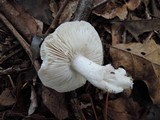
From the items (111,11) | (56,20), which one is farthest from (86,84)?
(111,11)

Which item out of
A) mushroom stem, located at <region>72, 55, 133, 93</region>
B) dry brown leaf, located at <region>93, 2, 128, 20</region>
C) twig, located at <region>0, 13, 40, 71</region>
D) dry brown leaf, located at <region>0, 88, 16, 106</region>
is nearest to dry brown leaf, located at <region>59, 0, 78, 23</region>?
dry brown leaf, located at <region>93, 2, 128, 20</region>

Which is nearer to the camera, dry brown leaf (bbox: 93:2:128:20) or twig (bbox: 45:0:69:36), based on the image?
twig (bbox: 45:0:69:36)

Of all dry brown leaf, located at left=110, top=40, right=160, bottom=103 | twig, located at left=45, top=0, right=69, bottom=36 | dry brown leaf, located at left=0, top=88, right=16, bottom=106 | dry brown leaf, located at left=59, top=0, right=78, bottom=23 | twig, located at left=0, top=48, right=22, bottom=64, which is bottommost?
dry brown leaf, located at left=110, top=40, right=160, bottom=103

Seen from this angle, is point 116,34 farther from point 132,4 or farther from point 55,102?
point 55,102

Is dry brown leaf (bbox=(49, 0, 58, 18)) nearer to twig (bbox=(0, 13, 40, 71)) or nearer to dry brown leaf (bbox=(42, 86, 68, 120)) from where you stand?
twig (bbox=(0, 13, 40, 71))

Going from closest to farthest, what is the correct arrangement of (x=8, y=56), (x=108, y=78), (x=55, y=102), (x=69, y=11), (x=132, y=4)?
(x=108, y=78) < (x=55, y=102) < (x=8, y=56) < (x=69, y=11) < (x=132, y=4)

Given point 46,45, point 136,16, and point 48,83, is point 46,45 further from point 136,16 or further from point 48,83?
point 136,16
